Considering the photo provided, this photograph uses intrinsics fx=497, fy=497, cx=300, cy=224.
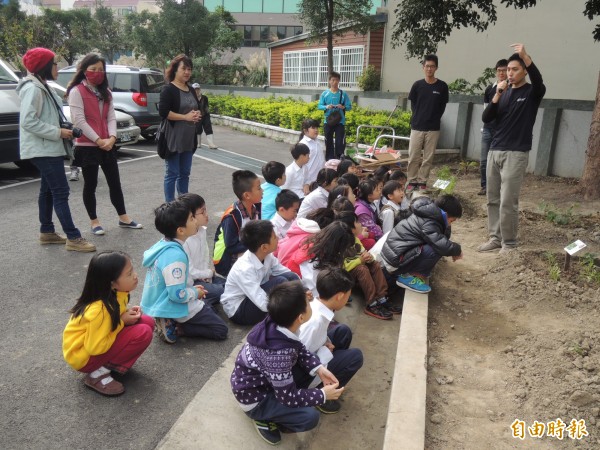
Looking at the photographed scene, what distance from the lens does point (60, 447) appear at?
7.93 feet

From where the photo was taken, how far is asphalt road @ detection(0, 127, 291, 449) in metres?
2.54

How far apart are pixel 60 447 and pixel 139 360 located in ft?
2.76

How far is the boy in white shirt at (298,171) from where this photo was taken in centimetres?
604

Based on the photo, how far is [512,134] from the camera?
16.5ft

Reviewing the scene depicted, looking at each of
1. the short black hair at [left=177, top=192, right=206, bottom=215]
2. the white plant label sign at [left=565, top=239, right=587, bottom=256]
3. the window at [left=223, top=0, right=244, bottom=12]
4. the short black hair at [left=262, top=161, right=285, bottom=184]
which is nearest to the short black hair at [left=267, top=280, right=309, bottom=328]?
the short black hair at [left=177, top=192, right=206, bottom=215]

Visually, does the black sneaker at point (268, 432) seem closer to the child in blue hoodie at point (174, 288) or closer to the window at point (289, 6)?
the child in blue hoodie at point (174, 288)

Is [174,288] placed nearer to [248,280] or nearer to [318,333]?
[248,280]

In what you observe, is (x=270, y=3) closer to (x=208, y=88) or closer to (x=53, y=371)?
(x=208, y=88)

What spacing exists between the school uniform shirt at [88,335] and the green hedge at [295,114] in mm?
8686

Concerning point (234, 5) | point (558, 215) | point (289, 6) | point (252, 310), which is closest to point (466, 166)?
point (558, 215)

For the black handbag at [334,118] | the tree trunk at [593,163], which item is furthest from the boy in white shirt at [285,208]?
the tree trunk at [593,163]

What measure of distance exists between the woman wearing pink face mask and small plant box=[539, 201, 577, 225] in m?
5.22

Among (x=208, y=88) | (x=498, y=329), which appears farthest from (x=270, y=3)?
(x=498, y=329)

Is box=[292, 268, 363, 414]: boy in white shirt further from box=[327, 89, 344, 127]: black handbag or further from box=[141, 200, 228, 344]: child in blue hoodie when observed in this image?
box=[327, 89, 344, 127]: black handbag
